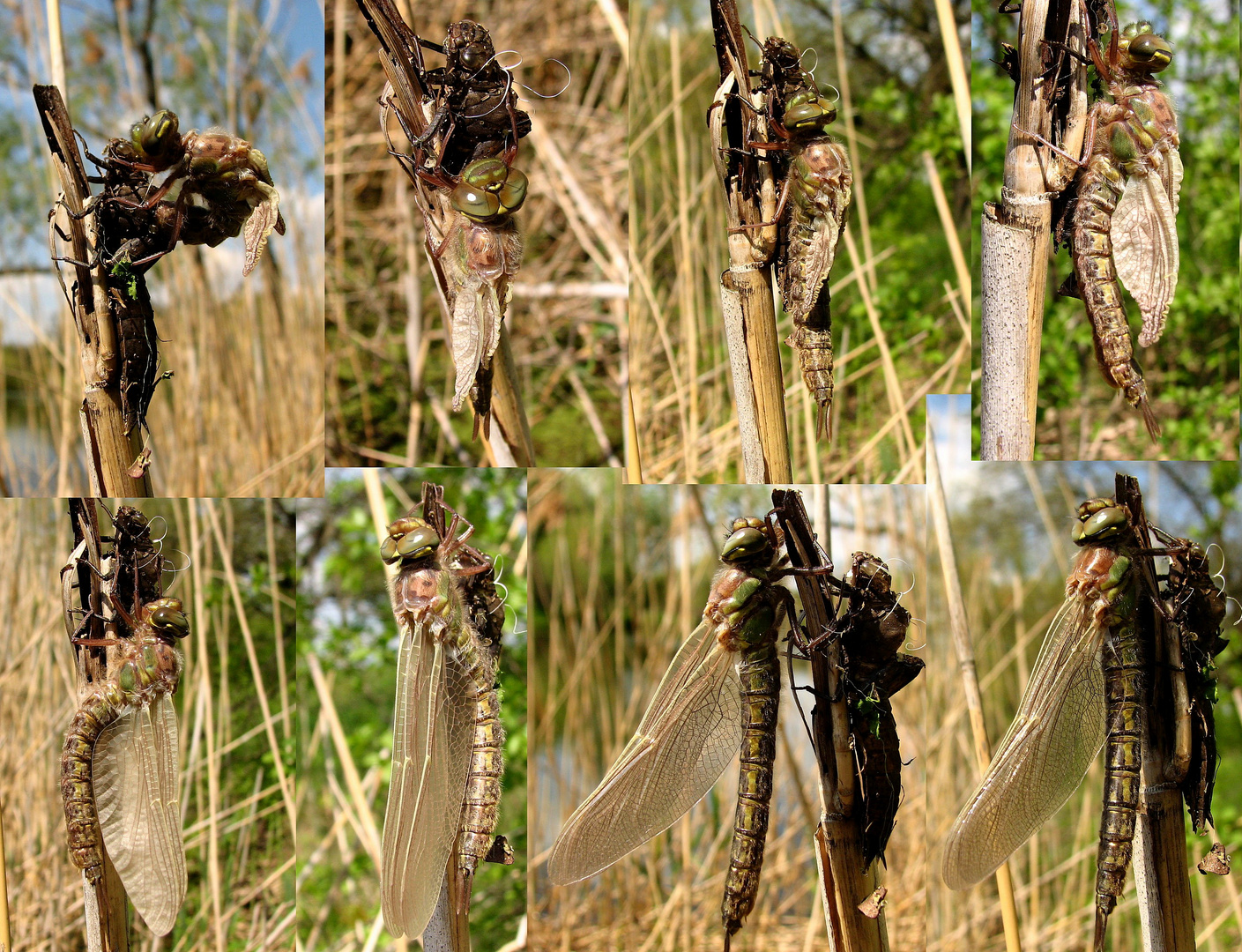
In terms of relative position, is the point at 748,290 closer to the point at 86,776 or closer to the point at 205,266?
the point at 205,266

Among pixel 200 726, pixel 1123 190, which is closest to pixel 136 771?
pixel 200 726

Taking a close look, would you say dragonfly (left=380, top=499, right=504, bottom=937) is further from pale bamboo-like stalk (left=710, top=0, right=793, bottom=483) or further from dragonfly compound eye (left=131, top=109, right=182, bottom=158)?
dragonfly compound eye (left=131, top=109, right=182, bottom=158)

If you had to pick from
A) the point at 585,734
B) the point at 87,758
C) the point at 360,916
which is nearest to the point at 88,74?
the point at 87,758

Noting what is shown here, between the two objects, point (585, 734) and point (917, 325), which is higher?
point (917, 325)

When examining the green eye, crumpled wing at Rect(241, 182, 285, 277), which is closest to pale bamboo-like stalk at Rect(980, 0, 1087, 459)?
the green eye

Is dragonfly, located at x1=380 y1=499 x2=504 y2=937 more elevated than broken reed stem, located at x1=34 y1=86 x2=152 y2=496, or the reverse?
broken reed stem, located at x1=34 y1=86 x2=152 y2=496

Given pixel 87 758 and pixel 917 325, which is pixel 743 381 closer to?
pixel 917 325

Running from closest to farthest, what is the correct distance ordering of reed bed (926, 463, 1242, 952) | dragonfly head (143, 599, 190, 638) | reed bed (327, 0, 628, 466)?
dragonfly head (143, 599, 190, 638) < reed bed (926, 463, 1242, 952) < reed bed (327, 0, 628, 466)

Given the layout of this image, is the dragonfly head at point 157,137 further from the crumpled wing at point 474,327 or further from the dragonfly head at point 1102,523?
the dragonfly head at point 1102,523

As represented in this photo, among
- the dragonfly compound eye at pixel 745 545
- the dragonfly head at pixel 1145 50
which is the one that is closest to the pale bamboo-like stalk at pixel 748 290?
the dragonfly compound eye at pixel 745 545
